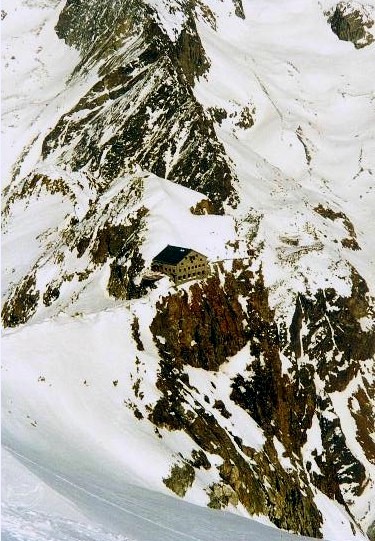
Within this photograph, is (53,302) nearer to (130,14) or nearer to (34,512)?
(34,512)

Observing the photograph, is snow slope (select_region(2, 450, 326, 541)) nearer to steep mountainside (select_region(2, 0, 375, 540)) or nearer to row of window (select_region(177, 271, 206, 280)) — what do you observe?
steep mountainside (select_region(2, 0, 375, 540))

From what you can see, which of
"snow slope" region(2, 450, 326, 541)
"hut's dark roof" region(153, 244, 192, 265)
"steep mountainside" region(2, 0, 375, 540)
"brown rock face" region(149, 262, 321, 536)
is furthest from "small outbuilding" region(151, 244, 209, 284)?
"snow slope" region(2, 450, 326, 541)

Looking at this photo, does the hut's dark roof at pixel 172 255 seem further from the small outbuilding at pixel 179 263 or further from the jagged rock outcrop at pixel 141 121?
the jagged rock outcrop at pixel 141 121

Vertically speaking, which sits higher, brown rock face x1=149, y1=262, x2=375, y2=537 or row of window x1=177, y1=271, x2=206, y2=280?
row of window x1=177, y1=271, x2=206, y2=280

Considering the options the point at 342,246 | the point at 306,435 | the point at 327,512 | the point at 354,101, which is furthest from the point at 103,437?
the point at 354,101

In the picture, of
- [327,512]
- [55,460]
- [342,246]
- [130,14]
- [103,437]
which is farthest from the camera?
[130,14]

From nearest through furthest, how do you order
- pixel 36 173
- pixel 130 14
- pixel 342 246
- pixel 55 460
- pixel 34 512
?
pixel 34 512
pixel 55 460
pixel 36 173
pixel 342 246
pixel 130 14
